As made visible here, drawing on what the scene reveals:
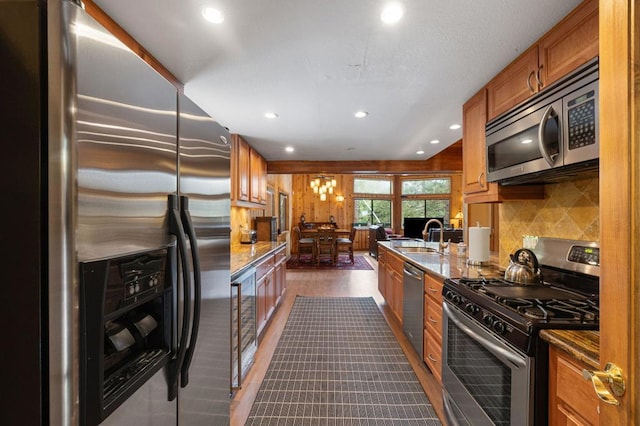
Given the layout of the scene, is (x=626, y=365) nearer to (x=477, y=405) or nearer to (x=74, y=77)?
(x=477, y=405)

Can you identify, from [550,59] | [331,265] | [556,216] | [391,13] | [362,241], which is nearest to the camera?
[391,13]

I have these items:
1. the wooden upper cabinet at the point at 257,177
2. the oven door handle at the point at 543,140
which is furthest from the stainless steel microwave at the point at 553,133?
the wooden upper cabinet at the point at 257,177

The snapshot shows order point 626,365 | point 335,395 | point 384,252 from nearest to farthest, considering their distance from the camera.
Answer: point 626,365, point 335,395, point 384,252

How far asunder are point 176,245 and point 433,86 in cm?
217

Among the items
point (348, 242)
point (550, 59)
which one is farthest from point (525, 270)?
point (348, 242)

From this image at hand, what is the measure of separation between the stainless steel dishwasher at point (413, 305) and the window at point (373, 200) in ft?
25.8

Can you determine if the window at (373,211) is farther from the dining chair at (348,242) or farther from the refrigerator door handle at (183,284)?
the refrigerator door handle at (183,284)

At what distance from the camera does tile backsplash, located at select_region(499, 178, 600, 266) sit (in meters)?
1.49

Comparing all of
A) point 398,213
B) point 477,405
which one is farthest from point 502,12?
point 398,213

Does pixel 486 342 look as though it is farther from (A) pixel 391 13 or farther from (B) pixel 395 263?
(B) pixel 395 263

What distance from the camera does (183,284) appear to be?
3.09ft

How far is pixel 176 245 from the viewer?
95 cm

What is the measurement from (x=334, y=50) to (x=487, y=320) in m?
1.73

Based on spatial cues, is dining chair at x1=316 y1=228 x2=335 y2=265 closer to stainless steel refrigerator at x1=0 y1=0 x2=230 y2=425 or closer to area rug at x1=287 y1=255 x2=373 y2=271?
area rug at x1=287 y1=255 x2=373 y2=271
